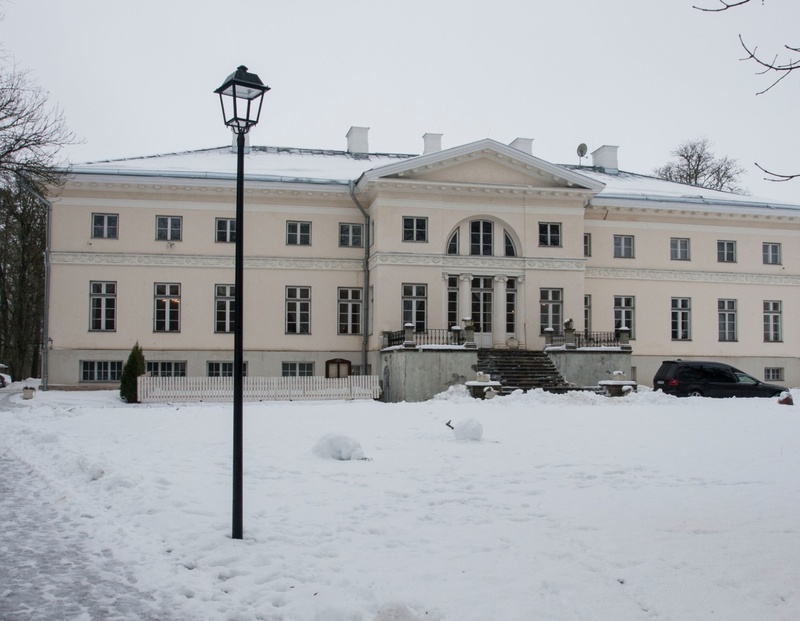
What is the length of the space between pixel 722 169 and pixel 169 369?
112 ft

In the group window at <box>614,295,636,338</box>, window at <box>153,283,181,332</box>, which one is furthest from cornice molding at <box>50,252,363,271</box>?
window at <box>614,295,636,338</box>

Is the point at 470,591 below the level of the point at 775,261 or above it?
below

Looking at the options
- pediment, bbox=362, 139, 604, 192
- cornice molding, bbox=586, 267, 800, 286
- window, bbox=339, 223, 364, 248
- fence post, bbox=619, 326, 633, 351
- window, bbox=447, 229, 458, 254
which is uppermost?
pediment, bbox=362, 139, 604, 192

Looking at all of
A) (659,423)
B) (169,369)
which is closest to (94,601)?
(659,423)

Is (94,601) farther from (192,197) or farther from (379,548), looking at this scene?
(192,197)

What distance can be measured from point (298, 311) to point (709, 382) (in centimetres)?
1453

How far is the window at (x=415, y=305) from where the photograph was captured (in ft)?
93.4

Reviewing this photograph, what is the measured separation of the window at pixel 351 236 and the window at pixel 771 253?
1719cm

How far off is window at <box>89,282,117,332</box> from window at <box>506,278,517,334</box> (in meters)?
14.3

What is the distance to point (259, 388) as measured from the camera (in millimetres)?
24359

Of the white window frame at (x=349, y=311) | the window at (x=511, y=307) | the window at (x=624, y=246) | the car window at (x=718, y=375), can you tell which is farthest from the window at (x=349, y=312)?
the car window at (x=718, y=375)

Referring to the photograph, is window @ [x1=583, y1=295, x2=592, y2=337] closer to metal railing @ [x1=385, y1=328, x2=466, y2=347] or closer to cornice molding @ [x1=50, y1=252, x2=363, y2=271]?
metal railing @ [x1=385, y1=328, x2=466, y2=347]

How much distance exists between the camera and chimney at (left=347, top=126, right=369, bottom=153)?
3572cm

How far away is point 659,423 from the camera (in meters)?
17.1
